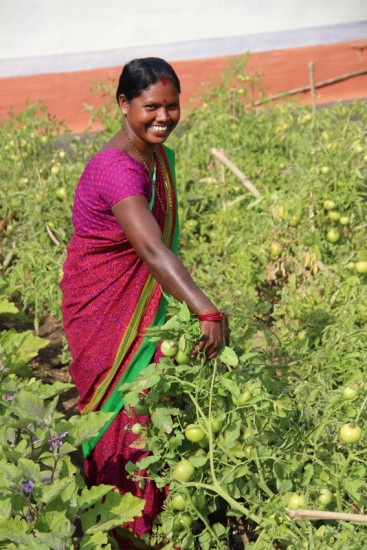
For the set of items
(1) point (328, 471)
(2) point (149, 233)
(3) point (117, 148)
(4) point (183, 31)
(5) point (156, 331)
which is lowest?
(1) point (328, 471)

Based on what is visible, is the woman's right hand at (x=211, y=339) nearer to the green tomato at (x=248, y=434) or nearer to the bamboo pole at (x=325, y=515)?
the green tomato at (x=248, y=434)

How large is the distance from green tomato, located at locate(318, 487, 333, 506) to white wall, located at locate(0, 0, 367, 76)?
704 centimetres

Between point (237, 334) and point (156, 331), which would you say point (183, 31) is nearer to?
point (237, 334)

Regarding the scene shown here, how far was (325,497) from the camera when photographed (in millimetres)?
2098

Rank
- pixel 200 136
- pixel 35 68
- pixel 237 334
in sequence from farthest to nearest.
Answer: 1. pixel 35 68
2. pixel 200 136
3. pixel 237 334

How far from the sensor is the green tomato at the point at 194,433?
214 centimetres

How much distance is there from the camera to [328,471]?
2.27 metres

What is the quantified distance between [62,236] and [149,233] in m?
2.10

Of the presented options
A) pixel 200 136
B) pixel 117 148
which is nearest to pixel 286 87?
pixel 200 136

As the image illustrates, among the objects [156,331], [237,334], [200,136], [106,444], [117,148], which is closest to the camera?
[156,331]

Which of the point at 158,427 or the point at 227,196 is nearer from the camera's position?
the point at 158,427

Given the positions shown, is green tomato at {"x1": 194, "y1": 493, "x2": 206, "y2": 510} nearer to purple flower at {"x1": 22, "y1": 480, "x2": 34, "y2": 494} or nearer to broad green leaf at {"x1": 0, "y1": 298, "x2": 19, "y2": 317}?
purple flower at {"x1": 22, "y1": 480, "x2": 34, "y2": 494}

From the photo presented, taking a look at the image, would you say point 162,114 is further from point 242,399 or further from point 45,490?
point 45,490

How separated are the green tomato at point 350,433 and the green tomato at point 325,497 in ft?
0.44
